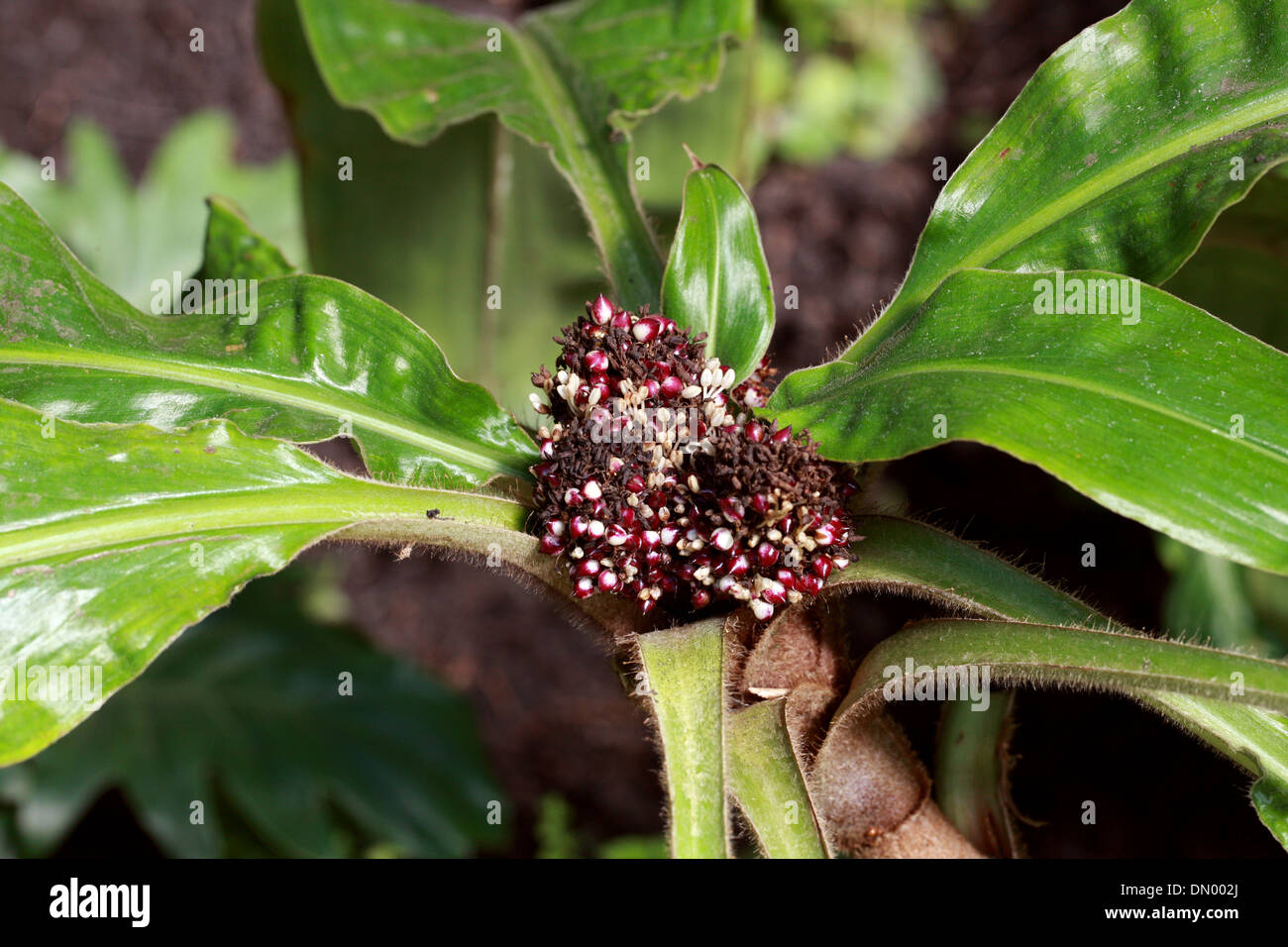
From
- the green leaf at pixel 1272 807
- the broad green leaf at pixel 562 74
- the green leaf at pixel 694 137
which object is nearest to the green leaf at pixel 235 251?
the broad green leaf at pixel 562 74

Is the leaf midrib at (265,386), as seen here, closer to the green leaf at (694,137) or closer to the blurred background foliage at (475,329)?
the blurred background foliage at (475,329)

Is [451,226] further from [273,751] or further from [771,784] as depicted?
[771,784]

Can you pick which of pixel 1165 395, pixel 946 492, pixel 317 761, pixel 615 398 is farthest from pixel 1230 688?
pixel 946 492

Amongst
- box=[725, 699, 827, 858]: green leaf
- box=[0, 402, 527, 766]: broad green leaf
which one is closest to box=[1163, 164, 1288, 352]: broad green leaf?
box=[725, 699, 827, 858]: green leaf

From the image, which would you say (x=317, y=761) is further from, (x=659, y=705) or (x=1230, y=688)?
(x=1230, y=688)

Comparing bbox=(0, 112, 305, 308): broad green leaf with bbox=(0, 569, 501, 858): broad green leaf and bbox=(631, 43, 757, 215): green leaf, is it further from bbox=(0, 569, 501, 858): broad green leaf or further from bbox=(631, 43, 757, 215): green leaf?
bbox=(631, 43, 757, 215): green leaf
